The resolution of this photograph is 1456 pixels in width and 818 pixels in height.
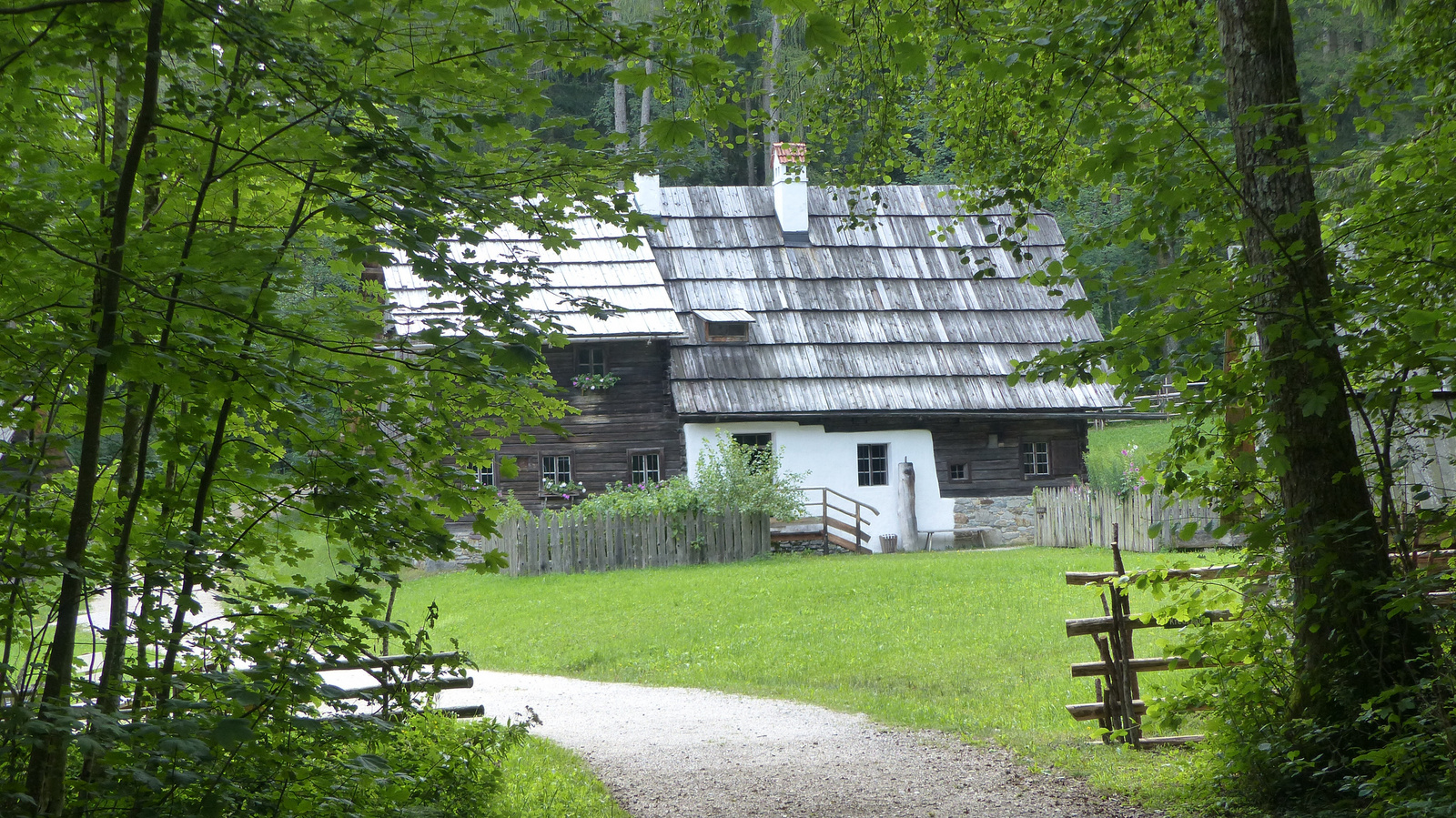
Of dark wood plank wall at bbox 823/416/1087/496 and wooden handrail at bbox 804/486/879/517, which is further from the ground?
dark wood plank wall at bbox 823/416/1087/496

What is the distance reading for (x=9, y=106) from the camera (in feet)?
12.8

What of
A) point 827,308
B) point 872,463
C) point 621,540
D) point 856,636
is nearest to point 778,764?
point 856,636

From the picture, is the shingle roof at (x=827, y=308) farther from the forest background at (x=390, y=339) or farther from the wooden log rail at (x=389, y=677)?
the wooden log rail at (x=389, y=677)

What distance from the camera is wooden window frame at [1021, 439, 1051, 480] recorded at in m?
23.7

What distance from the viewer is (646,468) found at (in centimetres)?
2206

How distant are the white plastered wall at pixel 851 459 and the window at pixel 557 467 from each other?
2.41 metres

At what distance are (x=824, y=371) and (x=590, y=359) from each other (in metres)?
4.73

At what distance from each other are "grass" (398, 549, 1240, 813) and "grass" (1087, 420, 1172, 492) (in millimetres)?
6787

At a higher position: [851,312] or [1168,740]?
[851,312]

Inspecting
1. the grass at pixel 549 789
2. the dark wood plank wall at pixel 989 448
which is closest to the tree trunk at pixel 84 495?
the grass at pixel 549 789

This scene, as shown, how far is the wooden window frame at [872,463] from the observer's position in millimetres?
22547

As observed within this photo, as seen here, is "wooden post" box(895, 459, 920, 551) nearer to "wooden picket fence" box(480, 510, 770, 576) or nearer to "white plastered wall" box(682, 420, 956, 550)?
"white plastered wall" box(682, 420, 956, 550)

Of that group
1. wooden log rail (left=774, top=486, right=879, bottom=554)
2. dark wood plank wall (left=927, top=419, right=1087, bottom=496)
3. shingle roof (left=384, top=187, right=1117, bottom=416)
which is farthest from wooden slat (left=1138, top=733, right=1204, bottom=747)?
dark wood plank wall (left=927, top=419, right=1087, bottom=496)

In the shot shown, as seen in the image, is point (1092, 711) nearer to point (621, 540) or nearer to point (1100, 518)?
point (621, 540)
